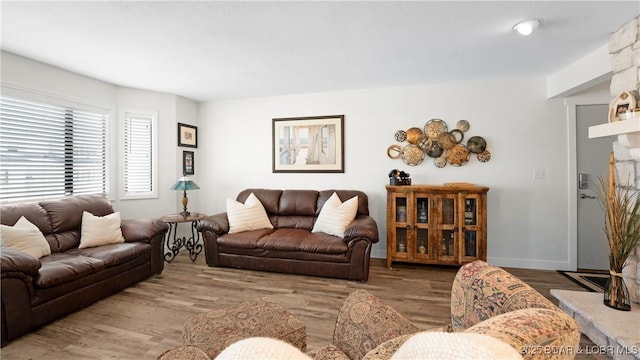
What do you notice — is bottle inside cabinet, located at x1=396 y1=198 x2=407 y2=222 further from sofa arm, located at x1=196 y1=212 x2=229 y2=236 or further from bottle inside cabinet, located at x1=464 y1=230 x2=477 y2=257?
sofa arm, located at x1=196 y1=212 x2=229 y2=236

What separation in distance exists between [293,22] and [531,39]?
205 centimetres

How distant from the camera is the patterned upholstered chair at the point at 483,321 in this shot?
64cm

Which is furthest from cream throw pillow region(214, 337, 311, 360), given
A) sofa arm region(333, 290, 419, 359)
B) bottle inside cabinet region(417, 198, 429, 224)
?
bottle inside cabinet region(417, 198, 429, 224)

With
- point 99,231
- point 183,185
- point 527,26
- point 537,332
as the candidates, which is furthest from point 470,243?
point 99,231

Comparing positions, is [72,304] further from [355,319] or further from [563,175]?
[563,175]

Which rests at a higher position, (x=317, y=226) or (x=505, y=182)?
(x=505, y=182)

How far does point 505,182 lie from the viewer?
3.50 m

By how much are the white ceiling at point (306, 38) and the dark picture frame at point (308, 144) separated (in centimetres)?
75

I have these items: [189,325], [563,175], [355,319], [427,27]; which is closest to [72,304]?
[189,325]

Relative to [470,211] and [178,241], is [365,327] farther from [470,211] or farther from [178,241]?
[178,241]

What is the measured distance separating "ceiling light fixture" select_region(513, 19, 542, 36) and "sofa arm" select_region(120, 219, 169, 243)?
3881 millimetres

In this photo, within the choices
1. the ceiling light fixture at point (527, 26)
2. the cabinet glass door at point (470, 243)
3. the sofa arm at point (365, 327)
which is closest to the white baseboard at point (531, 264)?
the cabinet glass door at point (470, 243)

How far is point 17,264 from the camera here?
1912 millimetres

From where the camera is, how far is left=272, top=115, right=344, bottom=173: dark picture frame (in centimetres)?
402
